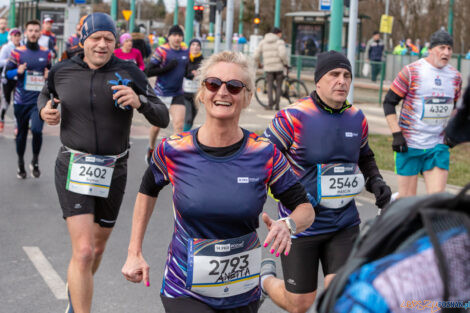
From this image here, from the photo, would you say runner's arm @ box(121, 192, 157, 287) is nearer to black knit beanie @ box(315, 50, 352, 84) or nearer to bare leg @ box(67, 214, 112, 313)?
bare leg @ box(67, 214, 112, 313)

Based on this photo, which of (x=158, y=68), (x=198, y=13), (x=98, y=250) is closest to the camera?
(x=98, y=250)

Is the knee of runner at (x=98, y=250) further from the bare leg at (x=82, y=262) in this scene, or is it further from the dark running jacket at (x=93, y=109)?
the dark running jacket at (x=93, y=109)

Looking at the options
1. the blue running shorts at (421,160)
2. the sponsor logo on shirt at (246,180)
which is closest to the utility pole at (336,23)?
the blue running shorts at (421,160)

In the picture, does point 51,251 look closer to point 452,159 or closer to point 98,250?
point 98,250

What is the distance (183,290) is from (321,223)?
1436 millimetres

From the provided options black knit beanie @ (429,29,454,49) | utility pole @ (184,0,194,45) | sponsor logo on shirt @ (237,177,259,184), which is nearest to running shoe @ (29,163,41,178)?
black knit beanie @ (429,29,454,49)

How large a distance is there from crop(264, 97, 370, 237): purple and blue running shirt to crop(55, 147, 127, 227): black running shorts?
3.58 feet

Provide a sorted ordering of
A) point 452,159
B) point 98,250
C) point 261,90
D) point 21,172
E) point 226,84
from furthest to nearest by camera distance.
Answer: point 261,90, point 452,159, point 21,172, point 98,250, point 226,84

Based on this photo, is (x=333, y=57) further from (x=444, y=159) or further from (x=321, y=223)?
(x=444, y=159)

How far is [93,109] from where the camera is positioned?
5.04 meters

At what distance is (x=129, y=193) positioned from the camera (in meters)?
9.67

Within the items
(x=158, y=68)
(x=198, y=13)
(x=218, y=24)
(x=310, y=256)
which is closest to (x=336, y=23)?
(x=158, y=68)

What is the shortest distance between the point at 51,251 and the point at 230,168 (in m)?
3.87

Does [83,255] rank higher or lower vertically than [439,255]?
lower
